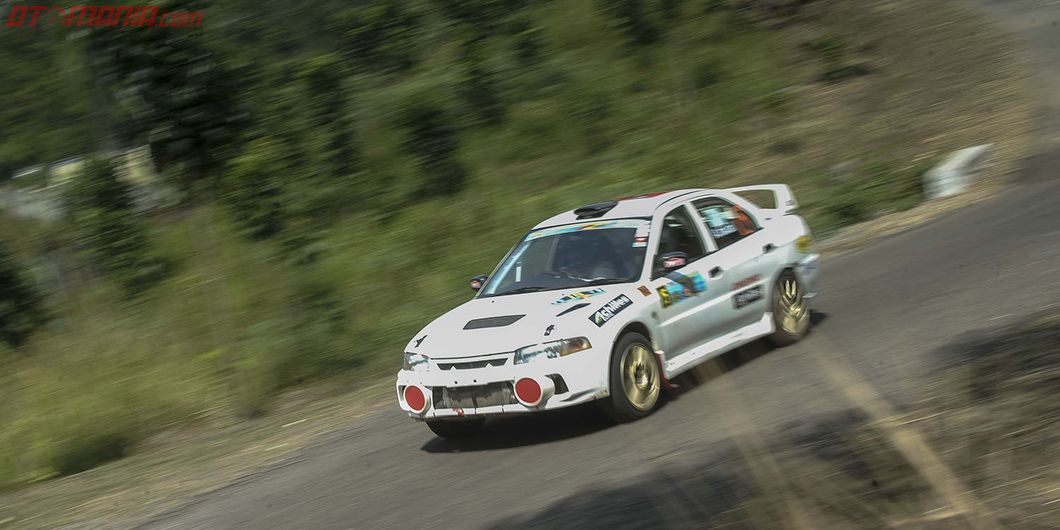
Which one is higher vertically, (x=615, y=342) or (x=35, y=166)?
(x=35, y=166)

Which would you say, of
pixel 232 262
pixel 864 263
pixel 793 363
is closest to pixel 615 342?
pixel 793 363

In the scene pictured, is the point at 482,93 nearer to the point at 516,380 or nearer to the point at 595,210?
the point at 595,210

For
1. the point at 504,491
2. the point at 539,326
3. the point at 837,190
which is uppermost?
the point at 539,326

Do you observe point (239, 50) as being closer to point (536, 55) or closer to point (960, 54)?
point (536, 55)

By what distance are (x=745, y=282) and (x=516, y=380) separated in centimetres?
264

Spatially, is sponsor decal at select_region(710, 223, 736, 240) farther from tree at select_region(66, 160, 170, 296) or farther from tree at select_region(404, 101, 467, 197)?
tree at select_region(66, 160, 170, 296)

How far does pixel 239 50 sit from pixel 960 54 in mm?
16221

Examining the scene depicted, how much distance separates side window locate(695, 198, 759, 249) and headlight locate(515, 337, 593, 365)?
7.34ft

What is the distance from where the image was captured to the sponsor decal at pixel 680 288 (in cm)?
838

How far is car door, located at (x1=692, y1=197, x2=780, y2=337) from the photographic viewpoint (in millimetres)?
8984

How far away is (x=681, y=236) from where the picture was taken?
909 cm

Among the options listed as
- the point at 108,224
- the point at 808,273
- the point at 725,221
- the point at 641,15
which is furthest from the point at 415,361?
the point at 641,15

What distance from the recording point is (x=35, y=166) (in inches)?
873

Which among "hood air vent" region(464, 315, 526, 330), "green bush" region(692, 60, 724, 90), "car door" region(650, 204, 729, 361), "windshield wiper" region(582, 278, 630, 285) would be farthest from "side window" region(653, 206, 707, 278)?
"green bush" region(692, 60, 724, 90)
